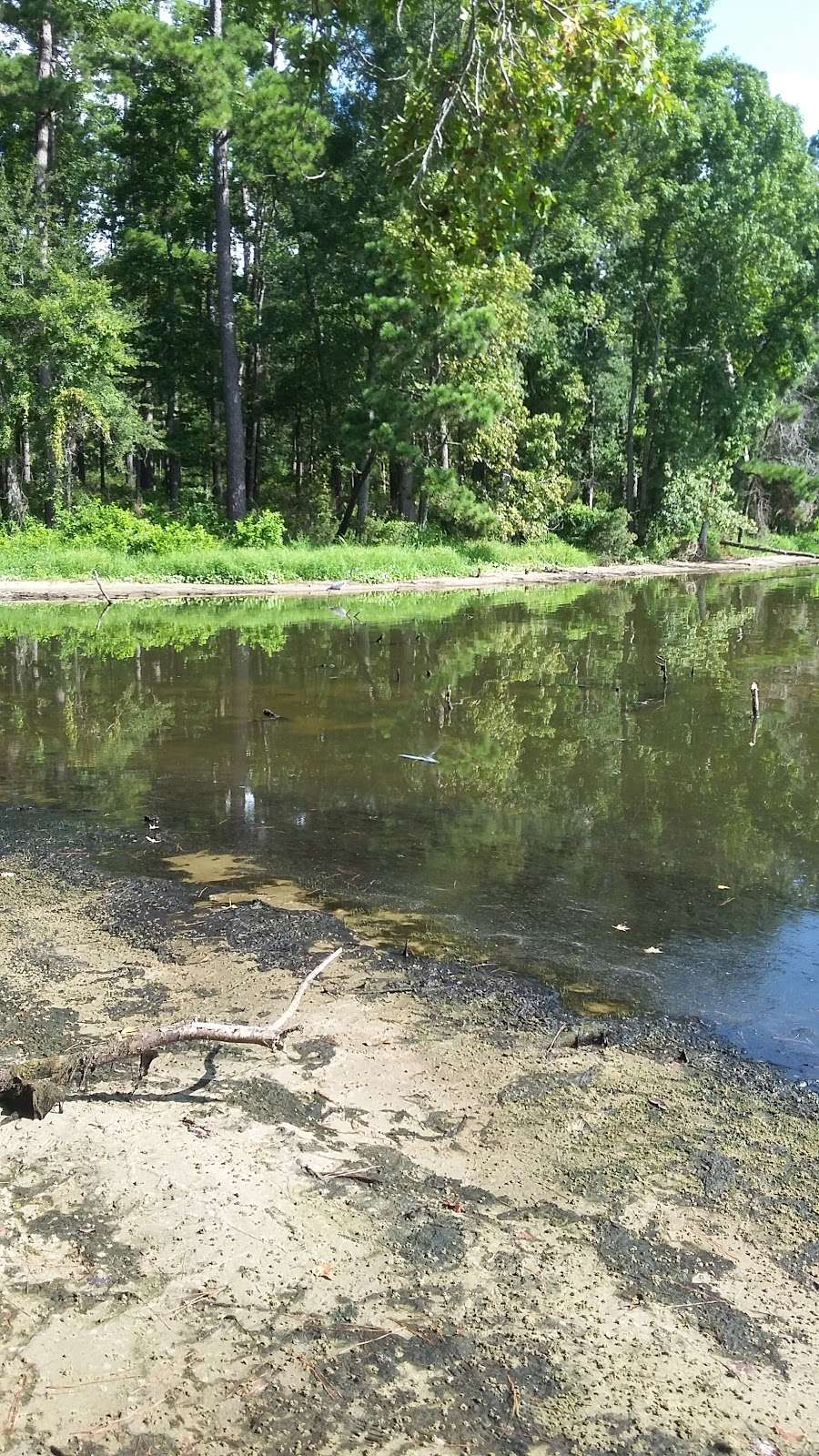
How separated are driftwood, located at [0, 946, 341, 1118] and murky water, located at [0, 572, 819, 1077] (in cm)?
195

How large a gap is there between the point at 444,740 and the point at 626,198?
29.3 m

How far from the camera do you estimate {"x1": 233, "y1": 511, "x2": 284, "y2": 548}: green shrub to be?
99.1ft

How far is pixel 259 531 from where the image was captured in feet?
99.4

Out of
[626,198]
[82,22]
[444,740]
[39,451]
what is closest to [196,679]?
[444,740]

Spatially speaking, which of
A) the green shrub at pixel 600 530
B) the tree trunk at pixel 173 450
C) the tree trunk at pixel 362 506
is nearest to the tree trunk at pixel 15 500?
the tree trunk at pixel 173 450

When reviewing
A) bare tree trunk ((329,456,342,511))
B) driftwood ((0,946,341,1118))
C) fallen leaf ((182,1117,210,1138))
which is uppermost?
bare tree trunk ((329,456,342,511))

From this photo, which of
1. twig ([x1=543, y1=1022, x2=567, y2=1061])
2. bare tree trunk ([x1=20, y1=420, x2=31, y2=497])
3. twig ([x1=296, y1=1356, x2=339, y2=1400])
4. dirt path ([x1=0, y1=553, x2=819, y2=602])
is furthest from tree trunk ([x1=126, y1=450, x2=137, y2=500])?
twig ([x1=296, y1=1356, x2=339, y2=1400])

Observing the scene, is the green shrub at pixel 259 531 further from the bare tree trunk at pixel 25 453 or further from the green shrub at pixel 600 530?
the green shrub at pixel 600 530

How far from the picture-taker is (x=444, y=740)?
1142cm

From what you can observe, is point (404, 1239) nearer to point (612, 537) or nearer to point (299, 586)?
point (299, 586)

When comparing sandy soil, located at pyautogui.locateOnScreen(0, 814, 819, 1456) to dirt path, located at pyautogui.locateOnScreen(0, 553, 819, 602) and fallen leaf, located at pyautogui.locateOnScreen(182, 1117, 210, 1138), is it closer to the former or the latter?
fallen leaf, located at pyautogui.locateOnScreen(182, 1117, 210, 1138)

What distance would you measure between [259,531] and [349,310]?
748cm

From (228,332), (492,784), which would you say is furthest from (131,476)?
(492,784)

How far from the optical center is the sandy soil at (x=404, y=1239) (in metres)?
2.78
